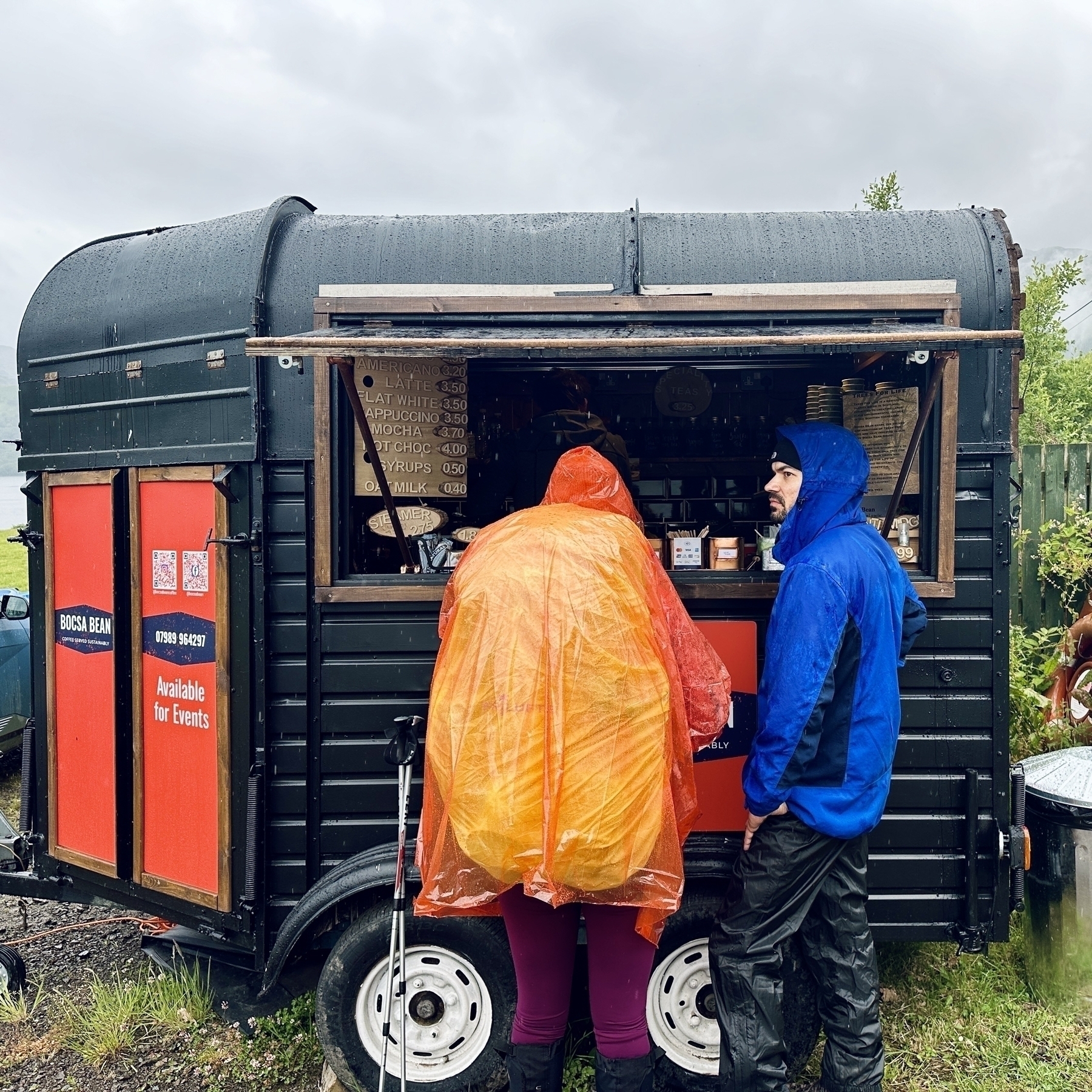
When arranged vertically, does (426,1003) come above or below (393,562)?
below

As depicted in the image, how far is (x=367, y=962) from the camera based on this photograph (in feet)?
9.77

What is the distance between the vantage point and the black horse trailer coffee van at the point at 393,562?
3.02 meters

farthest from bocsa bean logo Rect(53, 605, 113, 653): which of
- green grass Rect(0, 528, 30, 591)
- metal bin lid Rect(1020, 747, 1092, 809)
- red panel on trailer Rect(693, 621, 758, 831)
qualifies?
green grass Rect(0, 528, 30, 591)

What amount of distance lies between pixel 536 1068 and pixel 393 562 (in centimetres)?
198

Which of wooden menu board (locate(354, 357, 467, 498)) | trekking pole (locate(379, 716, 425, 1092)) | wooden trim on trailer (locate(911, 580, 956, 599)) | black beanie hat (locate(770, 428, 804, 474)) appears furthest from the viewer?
wooden menu board (locate(354, 357, 467, 498))

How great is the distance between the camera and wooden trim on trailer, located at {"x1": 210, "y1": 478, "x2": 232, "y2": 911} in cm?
321

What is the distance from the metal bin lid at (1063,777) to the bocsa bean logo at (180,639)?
364cm

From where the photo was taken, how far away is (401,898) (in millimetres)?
2676

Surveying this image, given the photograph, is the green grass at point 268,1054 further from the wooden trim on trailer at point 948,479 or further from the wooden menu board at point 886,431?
the wooden menu board at point 886,431

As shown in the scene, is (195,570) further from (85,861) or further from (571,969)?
(571,969)

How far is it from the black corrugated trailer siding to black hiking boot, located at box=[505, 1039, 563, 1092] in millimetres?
1005

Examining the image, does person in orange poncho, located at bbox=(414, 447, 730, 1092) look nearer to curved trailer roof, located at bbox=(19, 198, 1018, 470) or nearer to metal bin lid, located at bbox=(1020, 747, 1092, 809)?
curved trailer roof, located at bbox=(19, 198, 1018, 470)

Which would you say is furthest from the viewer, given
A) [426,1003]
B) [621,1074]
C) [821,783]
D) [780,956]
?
[426,1003]

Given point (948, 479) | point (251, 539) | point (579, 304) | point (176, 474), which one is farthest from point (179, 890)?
point (948, 479)
